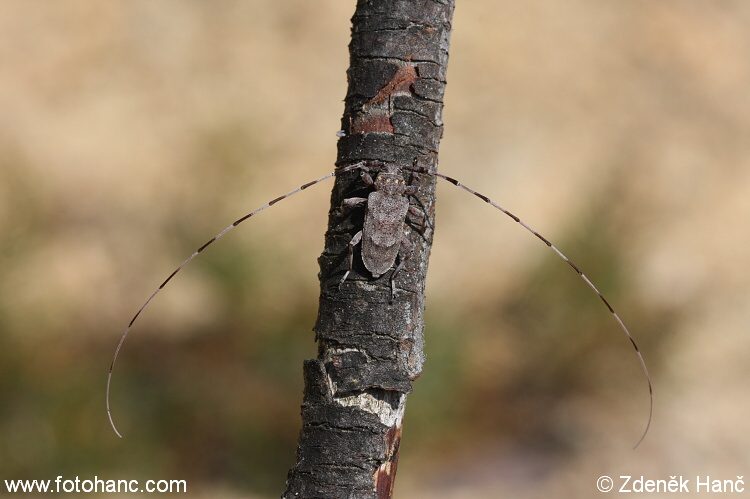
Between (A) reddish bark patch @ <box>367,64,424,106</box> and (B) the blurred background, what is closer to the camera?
(A) reddish bark patch @ <box>367,64,424,106</box>

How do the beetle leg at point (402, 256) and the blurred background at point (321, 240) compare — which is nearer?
the beetle leg at point (402, 256)

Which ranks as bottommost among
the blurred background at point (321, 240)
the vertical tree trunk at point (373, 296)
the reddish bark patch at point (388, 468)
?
the reddish bark patch at point (388, 468)

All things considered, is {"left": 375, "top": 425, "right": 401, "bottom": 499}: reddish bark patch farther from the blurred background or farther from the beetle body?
the blurred background

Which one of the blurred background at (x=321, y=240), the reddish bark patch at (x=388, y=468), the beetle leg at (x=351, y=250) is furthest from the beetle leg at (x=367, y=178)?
the blurred background at (x=321, y=240)

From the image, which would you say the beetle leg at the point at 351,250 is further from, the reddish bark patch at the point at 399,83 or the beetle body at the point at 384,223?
the reddish bark patch at the point at 399,83

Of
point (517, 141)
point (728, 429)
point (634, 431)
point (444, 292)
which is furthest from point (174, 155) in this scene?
point (728, 429)

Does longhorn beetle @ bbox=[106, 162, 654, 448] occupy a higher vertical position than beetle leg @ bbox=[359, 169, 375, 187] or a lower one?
lower

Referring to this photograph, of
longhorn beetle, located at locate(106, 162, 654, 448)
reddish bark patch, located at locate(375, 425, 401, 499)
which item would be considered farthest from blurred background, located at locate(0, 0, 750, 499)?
longhorn beetle, located at locate(106, 162, 654, 448)
